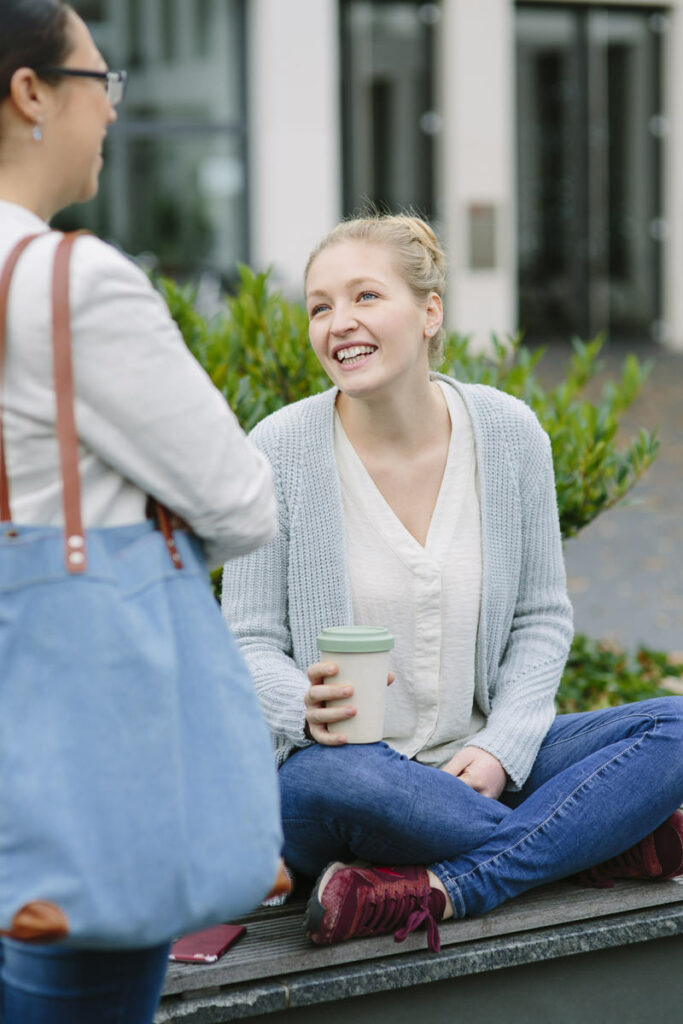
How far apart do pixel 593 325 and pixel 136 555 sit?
17518mm

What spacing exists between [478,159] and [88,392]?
16006mm

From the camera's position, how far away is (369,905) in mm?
2457

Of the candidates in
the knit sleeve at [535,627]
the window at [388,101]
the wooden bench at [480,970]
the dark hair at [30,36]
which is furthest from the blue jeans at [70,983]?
the window at [388,101]

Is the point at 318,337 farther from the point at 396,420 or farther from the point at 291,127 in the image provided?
the point at 291,127

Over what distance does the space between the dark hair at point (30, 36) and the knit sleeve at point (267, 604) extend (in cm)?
120

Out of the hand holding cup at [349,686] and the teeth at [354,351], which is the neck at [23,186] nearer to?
the hand holding cup at [349,686]

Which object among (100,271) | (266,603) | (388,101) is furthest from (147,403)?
(388,101)

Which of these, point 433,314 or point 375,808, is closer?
point 375,808

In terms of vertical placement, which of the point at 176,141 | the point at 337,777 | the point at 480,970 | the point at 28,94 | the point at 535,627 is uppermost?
the point at 176,141

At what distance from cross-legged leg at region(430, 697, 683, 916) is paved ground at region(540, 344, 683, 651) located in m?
1.42

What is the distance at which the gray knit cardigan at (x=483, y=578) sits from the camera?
271cm

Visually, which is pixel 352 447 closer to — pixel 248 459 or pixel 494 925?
pixel 494 925

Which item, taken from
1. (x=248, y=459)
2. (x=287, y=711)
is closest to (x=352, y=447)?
(x=287, y=711)

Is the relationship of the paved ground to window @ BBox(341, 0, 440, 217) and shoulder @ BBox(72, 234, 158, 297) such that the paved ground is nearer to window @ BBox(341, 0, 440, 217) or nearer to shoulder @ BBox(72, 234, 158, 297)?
shoulder @ BBox(72, 234, 158, 297)
